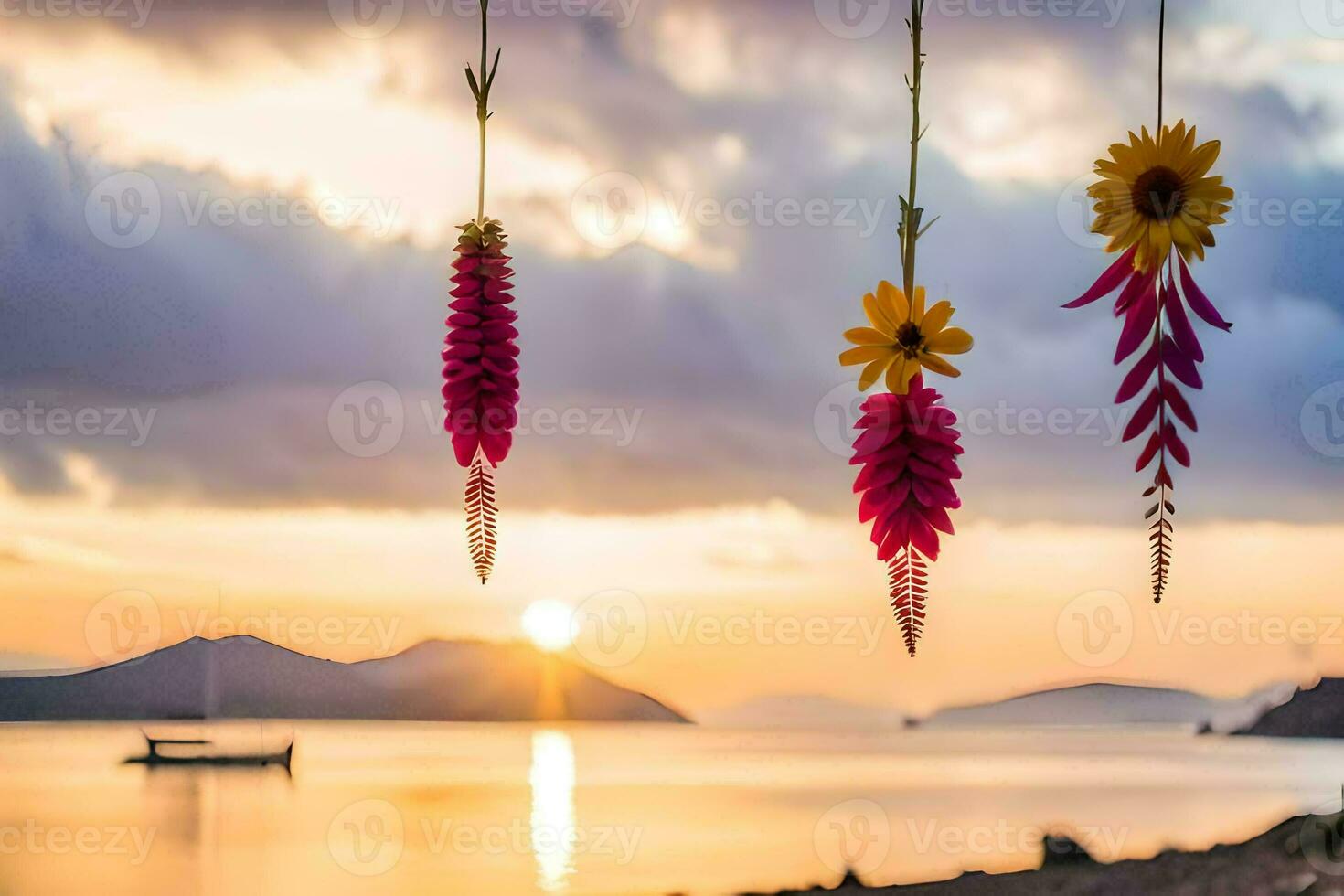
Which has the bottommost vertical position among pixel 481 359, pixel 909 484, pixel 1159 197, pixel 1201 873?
pixel 1201 873

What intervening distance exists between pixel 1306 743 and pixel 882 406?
49.1 m

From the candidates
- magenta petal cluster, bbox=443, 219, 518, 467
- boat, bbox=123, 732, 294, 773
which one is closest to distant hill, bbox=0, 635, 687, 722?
boat, bbox=123, 732, 294, 773

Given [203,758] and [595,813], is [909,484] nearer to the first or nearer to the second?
[595,813]

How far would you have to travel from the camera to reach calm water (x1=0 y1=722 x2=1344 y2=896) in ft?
43.4

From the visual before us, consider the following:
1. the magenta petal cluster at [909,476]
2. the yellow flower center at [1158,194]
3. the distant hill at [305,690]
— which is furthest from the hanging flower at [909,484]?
the distant hill at [305,690]

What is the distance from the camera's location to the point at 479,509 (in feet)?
2.99

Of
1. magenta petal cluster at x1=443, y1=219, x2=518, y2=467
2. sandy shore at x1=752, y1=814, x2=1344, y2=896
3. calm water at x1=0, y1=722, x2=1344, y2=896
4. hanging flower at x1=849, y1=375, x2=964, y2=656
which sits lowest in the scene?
calm water at x1=0, y1=722, x2=1344, y2=896

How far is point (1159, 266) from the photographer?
3.20 ft

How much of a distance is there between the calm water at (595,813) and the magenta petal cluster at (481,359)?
11.4 feet

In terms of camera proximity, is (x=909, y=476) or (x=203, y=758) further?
(x=203, y=758)

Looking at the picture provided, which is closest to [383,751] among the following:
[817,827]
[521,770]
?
[521,770]

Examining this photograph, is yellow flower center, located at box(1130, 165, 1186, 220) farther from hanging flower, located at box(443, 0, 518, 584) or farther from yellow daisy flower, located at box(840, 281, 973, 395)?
hanging flower, located at box(443, 0, 518, 584)

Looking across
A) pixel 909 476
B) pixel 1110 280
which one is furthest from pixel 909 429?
pixel 1110 280

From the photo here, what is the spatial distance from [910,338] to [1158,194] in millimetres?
277
